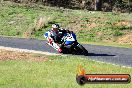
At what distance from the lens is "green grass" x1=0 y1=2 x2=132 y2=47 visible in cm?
3575

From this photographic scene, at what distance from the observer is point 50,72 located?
56.1 feet

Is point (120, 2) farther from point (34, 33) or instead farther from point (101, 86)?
point (101, 86)

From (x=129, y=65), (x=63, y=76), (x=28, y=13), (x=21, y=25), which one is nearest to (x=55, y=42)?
(x=129, y=65)

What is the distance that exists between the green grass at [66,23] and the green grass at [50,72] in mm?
14032

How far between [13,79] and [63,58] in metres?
6.63

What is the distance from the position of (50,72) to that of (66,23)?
2219cm

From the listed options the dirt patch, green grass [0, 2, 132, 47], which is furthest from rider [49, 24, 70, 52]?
green grass [0, 2, 132, 47]

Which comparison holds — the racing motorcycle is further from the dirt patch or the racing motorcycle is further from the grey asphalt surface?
the dirt patch

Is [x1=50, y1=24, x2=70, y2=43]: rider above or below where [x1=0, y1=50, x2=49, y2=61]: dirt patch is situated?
above

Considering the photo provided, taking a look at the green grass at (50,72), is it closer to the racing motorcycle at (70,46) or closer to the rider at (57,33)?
the racing motorcycle at (70,46)

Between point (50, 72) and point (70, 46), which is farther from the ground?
point (50, 72)

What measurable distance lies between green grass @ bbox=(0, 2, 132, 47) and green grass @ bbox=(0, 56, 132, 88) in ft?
46.0

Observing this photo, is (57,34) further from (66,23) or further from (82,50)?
(66,23)

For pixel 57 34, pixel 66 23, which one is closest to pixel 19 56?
pixel 57 34
